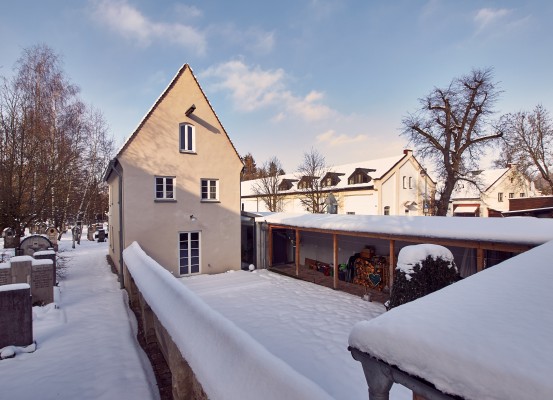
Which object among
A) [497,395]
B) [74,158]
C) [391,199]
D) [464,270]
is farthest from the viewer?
[391,199]

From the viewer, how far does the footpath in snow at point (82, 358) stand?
17.4 feet

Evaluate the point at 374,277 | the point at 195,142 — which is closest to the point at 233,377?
the point at 374,277

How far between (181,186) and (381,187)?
19949 millimetres

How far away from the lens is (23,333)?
688cm

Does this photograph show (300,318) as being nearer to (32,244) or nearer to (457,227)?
(457,227)

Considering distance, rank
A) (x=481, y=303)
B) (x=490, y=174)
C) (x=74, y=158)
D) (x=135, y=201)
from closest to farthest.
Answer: (x=481, y=303) < (x=135, y=201) < (x=74, y=158) < (x=490, y=174)

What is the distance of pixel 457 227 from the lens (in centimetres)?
938

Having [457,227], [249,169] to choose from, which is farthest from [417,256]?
[249,169]

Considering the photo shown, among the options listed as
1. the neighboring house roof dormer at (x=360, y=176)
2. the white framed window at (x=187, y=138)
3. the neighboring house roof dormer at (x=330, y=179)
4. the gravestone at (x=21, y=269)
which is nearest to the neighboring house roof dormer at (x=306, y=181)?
the neighboring house roof dormer at (x=330, y=179)

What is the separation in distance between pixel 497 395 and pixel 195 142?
15097 millimetres

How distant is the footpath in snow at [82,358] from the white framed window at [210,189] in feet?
21.4

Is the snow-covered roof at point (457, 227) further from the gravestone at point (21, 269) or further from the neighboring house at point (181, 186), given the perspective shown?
the gravestone at point (21, 269)

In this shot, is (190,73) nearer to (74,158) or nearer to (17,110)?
(17,110)

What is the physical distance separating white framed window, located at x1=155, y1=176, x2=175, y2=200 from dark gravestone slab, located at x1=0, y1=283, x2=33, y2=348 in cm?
734
